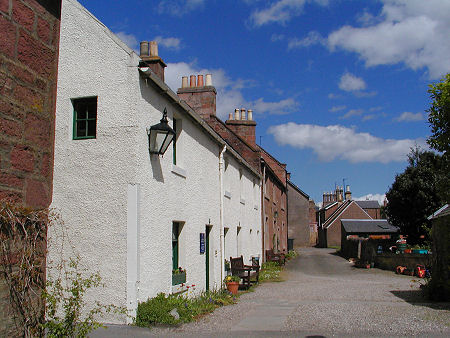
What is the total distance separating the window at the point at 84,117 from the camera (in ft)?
30.4

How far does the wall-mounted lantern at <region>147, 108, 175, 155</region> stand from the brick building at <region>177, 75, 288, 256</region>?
39.2 feet

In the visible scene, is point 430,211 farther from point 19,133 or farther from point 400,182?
point 19,133

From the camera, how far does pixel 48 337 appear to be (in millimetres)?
4250

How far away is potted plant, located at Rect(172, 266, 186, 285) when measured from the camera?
10.4 meters

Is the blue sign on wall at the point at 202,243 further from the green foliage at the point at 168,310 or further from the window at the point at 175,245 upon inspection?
the green foliage at the point at 168,310

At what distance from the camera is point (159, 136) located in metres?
9.20

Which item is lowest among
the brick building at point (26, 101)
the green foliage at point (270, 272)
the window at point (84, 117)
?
the green foliage at point (270, 272)

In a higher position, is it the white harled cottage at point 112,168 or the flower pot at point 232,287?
the white harled cottage at point 112,168

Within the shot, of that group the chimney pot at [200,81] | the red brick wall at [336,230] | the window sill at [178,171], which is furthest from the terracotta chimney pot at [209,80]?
the red brick wall at [336,230]

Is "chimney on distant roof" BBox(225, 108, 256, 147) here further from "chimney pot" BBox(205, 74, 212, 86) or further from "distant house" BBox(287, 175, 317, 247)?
"distant house" BBox(287, 175, 317, 247)

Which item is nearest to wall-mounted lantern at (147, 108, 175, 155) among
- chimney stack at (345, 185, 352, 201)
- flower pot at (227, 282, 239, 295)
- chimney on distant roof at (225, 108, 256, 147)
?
flower pot at (227, 282, 239, 295)

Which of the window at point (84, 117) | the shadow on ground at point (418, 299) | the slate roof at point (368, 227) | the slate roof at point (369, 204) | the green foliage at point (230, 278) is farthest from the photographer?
the slate roof at point (369, 204)

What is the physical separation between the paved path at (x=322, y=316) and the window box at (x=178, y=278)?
43.7 inches

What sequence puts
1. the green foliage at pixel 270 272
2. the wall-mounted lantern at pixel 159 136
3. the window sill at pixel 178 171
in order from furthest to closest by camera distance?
the green foliage at pixel 270 272
the window sill at pixel 178 171
the wall-mounted lantern at pixel 159 136
